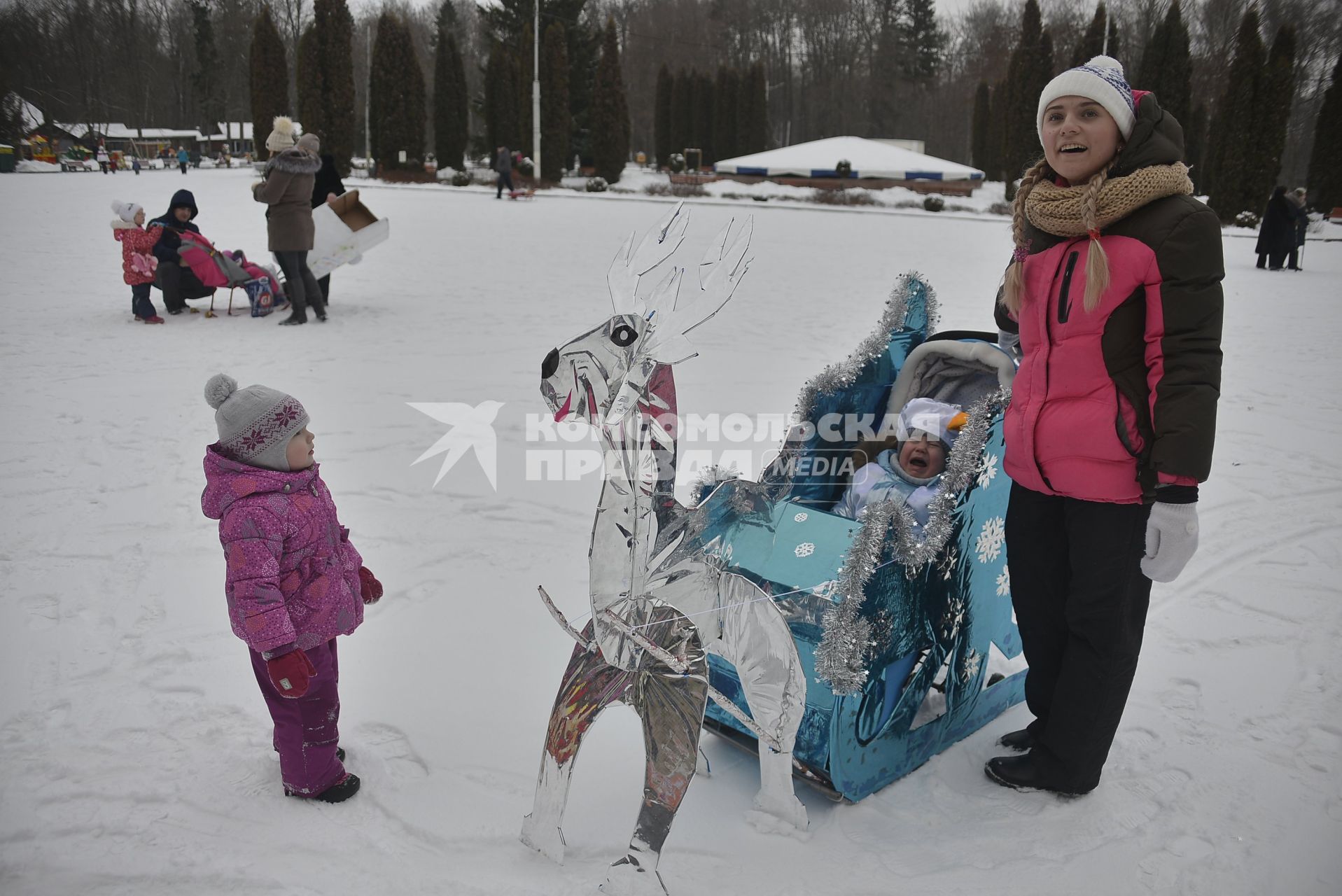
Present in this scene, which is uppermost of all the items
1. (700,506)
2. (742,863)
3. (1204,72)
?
(1204,72)

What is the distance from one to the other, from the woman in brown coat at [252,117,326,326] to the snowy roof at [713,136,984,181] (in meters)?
24.6

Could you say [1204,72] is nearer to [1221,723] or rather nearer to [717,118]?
[717,118]

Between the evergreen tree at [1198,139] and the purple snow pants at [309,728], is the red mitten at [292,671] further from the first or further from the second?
the evergreen tree at [1198,139]

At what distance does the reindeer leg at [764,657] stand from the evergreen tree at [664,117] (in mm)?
37327

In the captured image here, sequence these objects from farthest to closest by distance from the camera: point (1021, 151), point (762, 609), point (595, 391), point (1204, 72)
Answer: point (1021, 151), point (1204, 72), point (762, 609), point (595, 391)

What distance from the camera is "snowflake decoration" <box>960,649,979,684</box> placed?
2797 mm

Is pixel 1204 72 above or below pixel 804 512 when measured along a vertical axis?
above

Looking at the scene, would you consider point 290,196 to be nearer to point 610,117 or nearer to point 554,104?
point 554,104

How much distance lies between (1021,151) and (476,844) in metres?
27.6

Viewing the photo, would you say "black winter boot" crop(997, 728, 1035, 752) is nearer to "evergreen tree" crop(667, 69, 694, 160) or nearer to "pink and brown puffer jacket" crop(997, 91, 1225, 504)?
"pink and brown puffer jacket" crop(997, 91, 1225, 504)

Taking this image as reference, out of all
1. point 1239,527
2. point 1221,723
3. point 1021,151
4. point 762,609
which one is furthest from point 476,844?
point 1021,151

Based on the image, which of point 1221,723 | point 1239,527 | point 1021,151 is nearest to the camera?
point 1221,723

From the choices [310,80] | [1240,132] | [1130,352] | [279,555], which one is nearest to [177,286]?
[279,555]

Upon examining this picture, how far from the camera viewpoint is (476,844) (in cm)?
239
